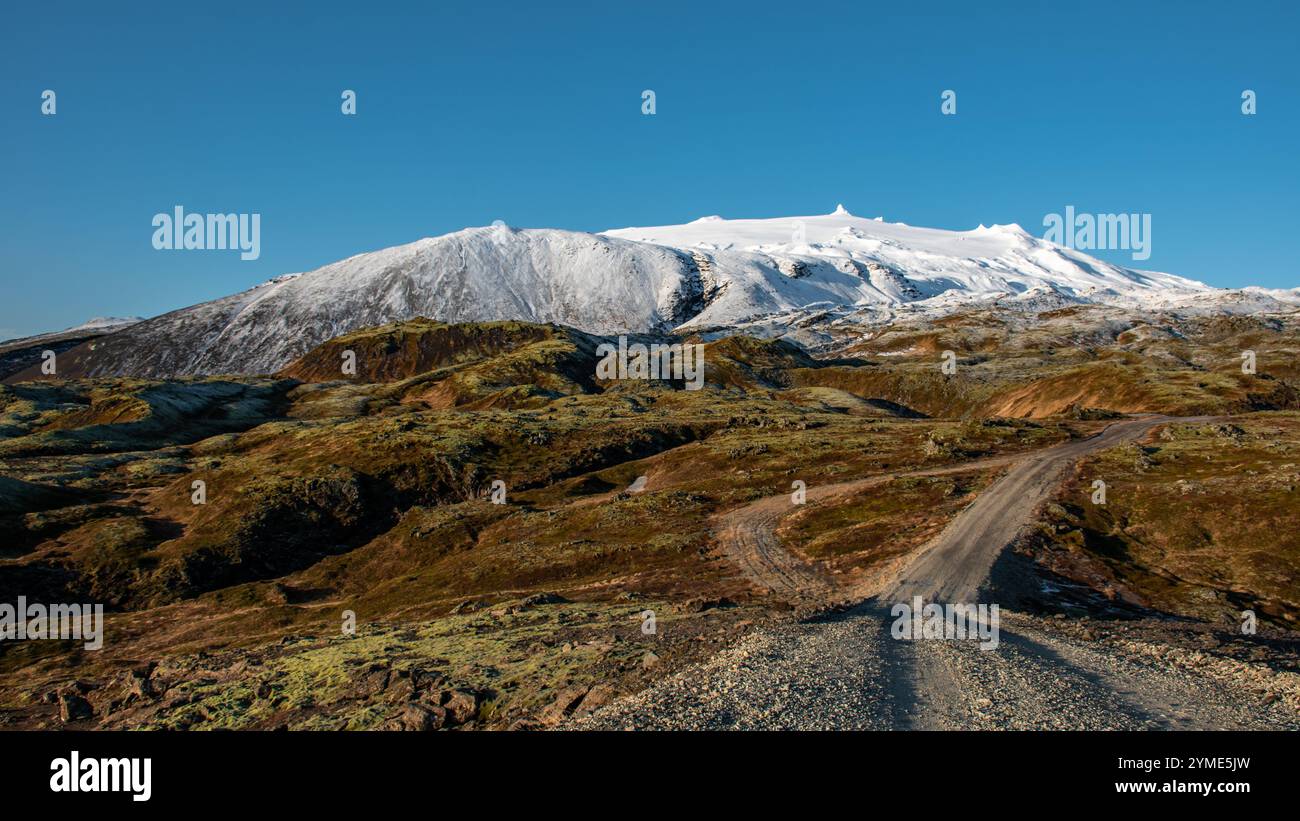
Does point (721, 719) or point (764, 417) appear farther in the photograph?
point (764, 417)

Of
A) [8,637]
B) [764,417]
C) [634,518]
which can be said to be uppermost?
[764,417]

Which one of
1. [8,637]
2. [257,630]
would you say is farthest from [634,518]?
[8,637]

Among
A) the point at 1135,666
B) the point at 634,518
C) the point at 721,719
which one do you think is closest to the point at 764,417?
the point at 634,518

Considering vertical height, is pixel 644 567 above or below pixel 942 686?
below

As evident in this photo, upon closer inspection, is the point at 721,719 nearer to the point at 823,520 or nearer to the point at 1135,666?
the point at 1135,666

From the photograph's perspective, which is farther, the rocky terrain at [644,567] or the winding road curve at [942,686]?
the rocky terrain at [644,567]

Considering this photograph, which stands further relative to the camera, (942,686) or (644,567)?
(644,567)

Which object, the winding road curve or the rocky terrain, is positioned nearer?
the winding road curve

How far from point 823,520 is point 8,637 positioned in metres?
78.2
